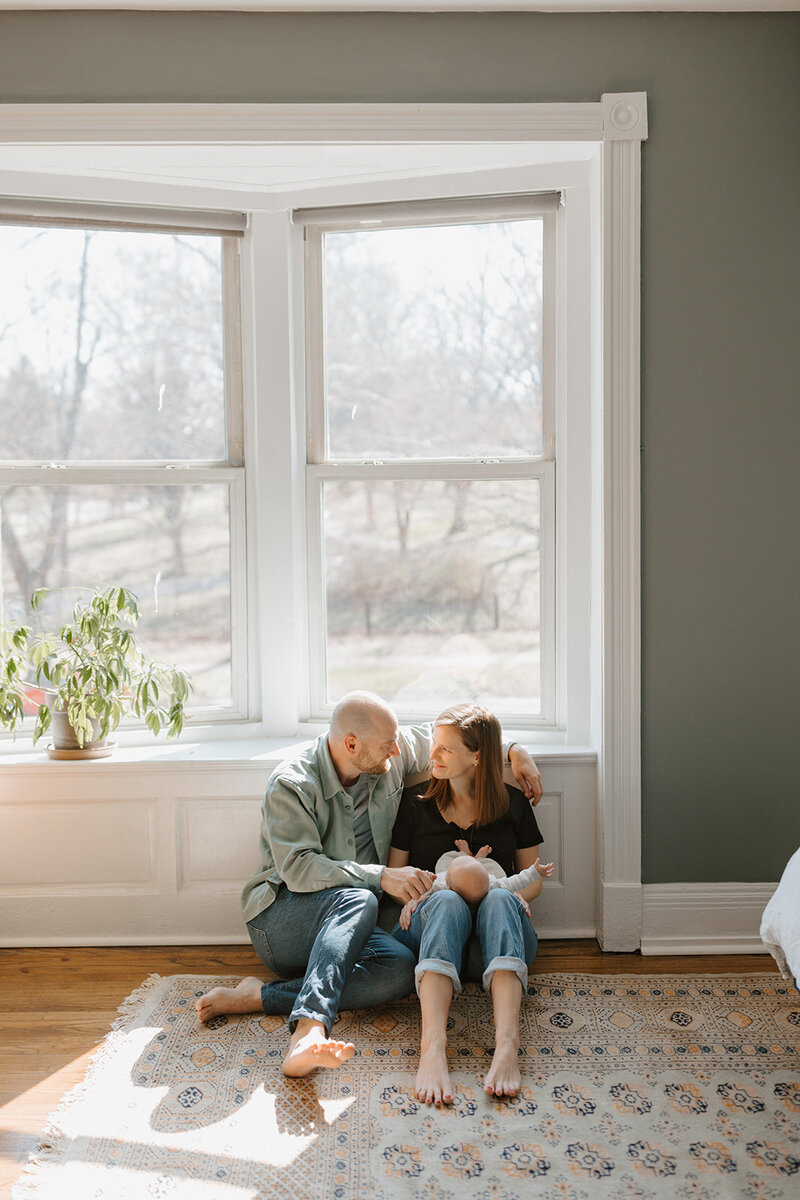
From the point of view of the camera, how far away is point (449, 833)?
8.88 ft

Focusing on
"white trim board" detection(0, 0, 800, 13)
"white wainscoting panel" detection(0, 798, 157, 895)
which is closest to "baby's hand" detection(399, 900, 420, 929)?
"white wainscoting panel" detection(0, 798, 157, 895)

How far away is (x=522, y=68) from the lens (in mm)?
2764

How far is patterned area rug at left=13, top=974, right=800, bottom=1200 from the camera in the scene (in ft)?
5.98

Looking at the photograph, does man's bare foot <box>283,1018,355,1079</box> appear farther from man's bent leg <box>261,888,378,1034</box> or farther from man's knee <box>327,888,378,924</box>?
man's knee <box>327,888,378,924</box>

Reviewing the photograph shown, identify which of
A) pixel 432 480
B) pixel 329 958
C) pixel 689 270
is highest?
pixel 689 270

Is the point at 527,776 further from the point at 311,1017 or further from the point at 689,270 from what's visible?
the point at 689,270

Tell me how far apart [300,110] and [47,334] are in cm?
113

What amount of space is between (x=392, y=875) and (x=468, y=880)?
204mm

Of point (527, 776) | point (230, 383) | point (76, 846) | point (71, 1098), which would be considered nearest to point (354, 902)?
point (527, 776)

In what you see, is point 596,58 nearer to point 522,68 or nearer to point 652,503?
point 522,68

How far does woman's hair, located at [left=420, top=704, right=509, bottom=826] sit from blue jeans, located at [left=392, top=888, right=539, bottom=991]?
0.27 meters

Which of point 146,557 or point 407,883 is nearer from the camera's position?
point 407,883

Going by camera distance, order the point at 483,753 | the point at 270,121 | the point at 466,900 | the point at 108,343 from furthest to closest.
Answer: the point at 108,343 < the point at 270,121 < the point at 483,753 < the point at 466,900

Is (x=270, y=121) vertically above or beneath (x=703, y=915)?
above
